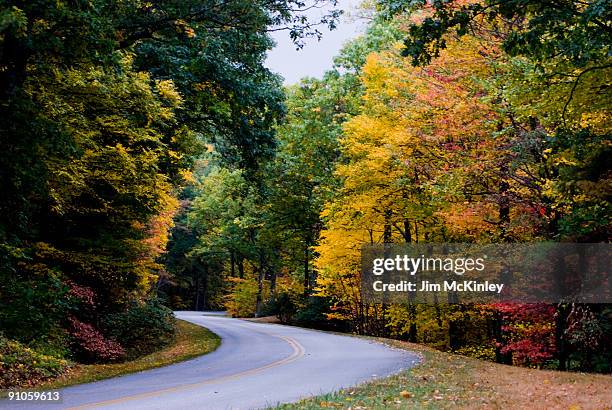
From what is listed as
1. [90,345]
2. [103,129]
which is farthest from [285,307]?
[103,129]

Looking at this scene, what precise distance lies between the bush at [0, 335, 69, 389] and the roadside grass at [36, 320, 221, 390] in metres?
0.26

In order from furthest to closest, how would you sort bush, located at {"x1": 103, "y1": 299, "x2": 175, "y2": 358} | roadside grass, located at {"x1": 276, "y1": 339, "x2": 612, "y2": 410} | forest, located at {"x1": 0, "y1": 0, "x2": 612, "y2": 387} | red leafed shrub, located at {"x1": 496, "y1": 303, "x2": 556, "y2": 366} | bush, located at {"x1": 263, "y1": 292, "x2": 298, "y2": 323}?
bush, located at {"x1": 263, "y1": 292, "x2": 298, "y2": 323}
bush, located at {"x1": 103, "y1": 299, "x2": 175, "y2": 358}
red leafed shrub, located at {"x1": 496, "y1": 303, "x2": 556, "y2": 366}
forest, located at {"x1": 0, "y1": 0, "x2": 612, "y2": 387}
roadside grass, located at {"x1": 276, "y1": 339, "x2": 612, "y2": 410}

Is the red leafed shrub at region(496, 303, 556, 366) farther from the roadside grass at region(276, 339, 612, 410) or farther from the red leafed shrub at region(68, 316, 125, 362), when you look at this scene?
the red leafed shrub at region(68, 316, 125, 362)

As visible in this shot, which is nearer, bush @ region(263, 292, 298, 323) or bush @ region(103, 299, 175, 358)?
bush @ region(103, 299, 175, 358)

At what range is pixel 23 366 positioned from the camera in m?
11.8

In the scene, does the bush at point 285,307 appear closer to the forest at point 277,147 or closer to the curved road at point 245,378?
the forest at point 277,147

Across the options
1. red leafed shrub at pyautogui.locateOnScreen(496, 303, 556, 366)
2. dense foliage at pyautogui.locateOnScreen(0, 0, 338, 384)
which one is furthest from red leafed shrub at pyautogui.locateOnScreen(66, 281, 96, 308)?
red leafed shrub at pyautogui.locateOnScreen(496, 303, 556, 366)

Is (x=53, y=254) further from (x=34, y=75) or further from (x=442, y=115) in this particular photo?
(x=442, y=115)

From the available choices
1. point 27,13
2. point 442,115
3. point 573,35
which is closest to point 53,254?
point 27,13

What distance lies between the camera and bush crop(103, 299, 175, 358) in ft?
68.4

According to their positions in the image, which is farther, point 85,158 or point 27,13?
point 85,158

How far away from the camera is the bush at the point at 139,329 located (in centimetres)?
2085

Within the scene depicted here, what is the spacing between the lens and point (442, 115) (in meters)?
18.8

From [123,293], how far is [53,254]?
537cm
